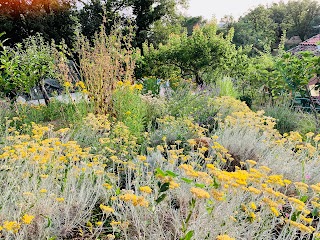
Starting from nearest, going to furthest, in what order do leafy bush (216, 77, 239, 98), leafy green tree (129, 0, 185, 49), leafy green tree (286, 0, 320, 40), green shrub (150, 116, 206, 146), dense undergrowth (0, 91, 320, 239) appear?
dense undergrowth (0, 91, 320, 239) → green shrub (150, 116, 206, 146) → leafy bush (216, 77, 239, 98) → leafy green tree (129, 0, 185, 49) → leafy green tree (286, 0, 320, 40)

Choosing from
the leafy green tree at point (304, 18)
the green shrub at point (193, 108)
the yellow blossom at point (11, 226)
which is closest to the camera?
the yellow blossom at point (11, 226)

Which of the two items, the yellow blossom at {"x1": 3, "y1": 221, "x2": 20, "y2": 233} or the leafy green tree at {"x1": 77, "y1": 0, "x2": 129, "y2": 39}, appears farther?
the leafy green tree at {"x1": 77, "y1": 0, "x2": 129, "y2": 39}

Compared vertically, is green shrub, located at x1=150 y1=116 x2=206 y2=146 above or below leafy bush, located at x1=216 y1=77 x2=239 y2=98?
above

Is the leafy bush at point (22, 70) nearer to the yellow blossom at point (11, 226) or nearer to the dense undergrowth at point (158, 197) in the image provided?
the dense undergrowth at point (158, 197)

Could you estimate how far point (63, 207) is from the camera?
6.33ft

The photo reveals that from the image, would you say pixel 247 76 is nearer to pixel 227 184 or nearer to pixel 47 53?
pixel 47 53

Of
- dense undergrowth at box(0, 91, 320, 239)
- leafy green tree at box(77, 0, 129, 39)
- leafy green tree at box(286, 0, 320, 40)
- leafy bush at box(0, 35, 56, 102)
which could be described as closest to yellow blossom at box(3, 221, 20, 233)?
dense undergrowth at box(0, 91, 320, 239)

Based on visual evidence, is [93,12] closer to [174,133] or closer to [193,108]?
[193,108]

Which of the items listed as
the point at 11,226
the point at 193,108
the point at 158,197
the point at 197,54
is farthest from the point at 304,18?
the point at 11,226

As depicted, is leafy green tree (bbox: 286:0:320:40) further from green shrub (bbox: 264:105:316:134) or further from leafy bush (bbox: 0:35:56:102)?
leafy bush (bbox: 0:35:56:102)

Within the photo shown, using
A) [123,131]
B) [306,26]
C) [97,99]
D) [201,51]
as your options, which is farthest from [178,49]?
[306,26]

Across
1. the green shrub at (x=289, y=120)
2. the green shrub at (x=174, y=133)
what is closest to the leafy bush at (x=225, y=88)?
the green shrub at (x=289, y=120)

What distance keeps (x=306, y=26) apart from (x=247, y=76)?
21024 millimetres

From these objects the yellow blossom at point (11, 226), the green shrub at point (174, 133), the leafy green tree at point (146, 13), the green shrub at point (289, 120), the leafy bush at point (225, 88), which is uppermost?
the leafy green tree at point (146, 13)
